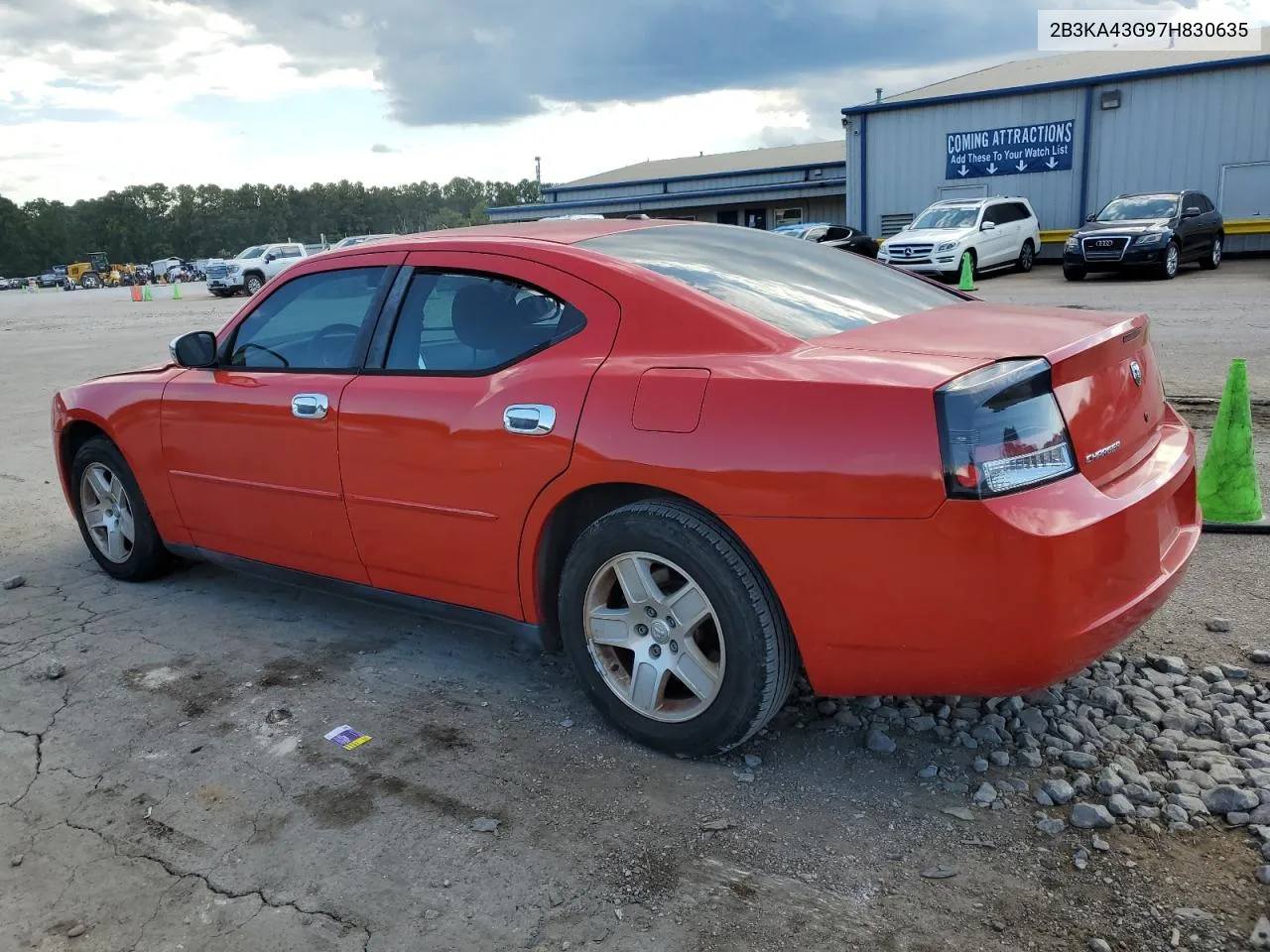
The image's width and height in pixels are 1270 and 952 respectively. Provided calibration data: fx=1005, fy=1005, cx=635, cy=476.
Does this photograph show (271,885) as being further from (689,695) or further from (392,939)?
(689,695)

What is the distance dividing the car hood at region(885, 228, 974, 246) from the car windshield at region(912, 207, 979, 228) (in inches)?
10.5

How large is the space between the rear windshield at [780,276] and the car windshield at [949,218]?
65.6 feet

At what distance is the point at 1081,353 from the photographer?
270 cm

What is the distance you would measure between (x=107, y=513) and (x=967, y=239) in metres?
20.2

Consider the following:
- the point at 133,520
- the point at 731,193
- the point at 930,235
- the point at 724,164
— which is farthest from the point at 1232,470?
the point at 724,164

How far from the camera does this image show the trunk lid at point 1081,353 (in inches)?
104

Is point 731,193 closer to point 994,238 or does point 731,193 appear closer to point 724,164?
point 724,164

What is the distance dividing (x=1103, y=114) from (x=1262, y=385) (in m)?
22.1

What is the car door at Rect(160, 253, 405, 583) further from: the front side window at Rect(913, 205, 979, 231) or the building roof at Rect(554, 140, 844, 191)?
the building roof at Rect(554, 140, 844, 191)

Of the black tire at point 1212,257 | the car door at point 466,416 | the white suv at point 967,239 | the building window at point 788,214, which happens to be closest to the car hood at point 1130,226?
the black tire at point 1212,257

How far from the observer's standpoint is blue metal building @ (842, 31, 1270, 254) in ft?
81.9

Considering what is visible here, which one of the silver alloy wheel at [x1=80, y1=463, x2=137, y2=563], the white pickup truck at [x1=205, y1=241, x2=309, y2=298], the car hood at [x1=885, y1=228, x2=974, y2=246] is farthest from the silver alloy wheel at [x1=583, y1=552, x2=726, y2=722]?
the white pickup truck at [x1=205, y1=241, x2=309, y2=298]

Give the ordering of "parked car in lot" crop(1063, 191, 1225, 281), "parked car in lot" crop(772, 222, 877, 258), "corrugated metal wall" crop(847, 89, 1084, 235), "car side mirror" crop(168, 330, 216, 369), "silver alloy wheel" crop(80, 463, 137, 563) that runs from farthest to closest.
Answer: "corrugated metal wall" crop(847, 89, 1084, 235), "parked car in lot" crop(772, 222, 877, 258), "parked car in lot" crop(1063, 191, 1225, 281), "silver alloy wheel" crop(80, 463, 137, 563), "car side mirror" crop(168, 330, 216, 369)

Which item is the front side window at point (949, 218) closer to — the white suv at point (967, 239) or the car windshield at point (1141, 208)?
the white suv at point (967, 239)
